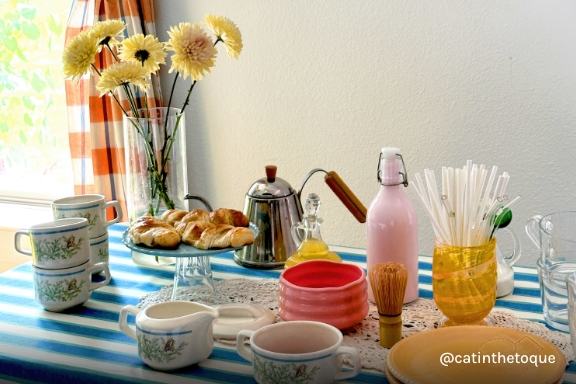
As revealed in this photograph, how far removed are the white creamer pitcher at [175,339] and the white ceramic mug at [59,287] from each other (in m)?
0.25

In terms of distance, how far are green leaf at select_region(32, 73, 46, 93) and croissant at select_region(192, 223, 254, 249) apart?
76.6 inches

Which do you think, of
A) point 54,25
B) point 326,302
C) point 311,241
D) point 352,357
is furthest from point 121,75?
point 54,25

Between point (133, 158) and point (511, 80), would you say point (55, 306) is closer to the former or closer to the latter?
point (133, 158)

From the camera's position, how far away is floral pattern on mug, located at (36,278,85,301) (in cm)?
114

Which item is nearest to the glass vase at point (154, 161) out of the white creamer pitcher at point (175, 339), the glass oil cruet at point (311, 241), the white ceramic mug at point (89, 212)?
the white ceramic mug at point (89, 212)

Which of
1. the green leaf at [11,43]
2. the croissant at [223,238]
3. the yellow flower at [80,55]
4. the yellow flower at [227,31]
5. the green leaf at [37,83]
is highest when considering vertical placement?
the green leaf at [11,43]

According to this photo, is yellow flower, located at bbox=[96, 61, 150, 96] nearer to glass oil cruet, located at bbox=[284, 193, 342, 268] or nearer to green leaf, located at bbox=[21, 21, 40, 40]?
glass oil cruet, located at bbox=[284, 193, 342, 268]

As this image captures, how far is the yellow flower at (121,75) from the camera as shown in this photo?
1.22 m

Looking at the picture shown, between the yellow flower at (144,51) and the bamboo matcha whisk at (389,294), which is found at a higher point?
the yellow flower at (144,51)

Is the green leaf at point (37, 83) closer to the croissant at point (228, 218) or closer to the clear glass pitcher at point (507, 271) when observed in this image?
the croissant at point (228, 218)

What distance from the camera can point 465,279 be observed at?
99 centimetres

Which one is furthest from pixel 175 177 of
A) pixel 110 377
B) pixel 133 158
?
pixel 110 377

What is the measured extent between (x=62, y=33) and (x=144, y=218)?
1796 mm

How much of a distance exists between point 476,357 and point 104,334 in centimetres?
54
